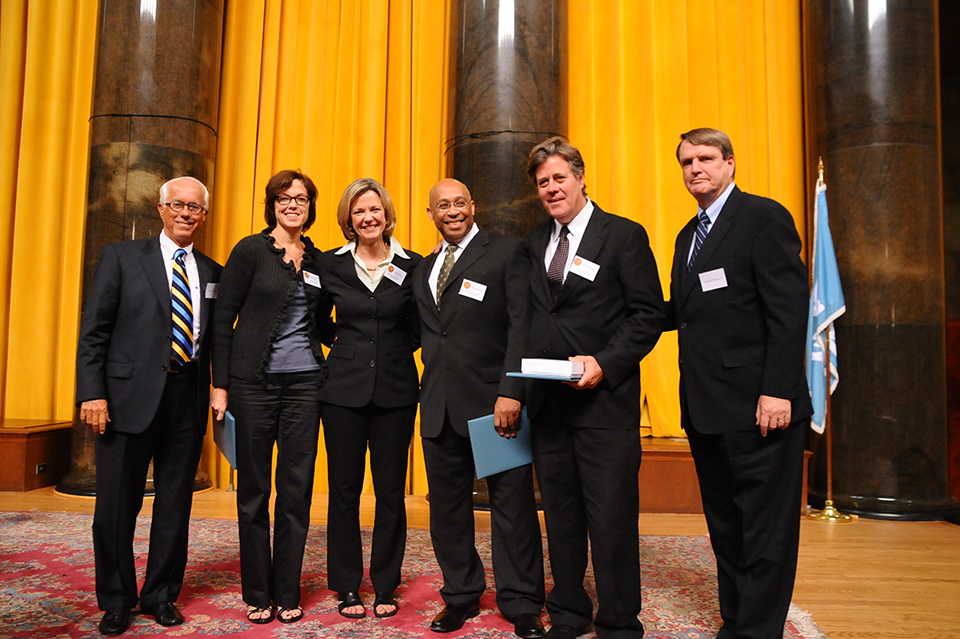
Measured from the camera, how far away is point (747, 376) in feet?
6.61

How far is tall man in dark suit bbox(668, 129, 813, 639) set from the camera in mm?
1963

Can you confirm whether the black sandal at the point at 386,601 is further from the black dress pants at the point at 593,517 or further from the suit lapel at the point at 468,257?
→ the suit lapel at the point at 468,257

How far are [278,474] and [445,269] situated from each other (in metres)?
0.93

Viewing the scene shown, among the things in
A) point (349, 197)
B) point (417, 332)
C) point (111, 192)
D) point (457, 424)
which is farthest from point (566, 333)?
point (111, 192)

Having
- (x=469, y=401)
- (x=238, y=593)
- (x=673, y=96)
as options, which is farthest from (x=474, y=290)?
(x=673, y=96)

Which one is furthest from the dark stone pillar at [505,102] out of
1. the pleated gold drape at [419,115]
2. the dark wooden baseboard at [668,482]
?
the dark wooden baseboard at [668,482]

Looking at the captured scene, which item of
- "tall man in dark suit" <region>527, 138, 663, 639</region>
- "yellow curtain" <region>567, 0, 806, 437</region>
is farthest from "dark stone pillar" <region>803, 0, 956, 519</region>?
"tall man in dark suit" <region>527, 138, 663, 639</region>

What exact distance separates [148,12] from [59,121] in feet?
5.08

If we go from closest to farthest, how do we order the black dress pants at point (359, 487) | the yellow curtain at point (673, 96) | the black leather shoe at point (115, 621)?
the black leather shoe at point (115, 621) → the black dress pants at point (359, 487) → the yellow curtain at point (673, 96)

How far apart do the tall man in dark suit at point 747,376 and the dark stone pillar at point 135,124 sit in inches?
144

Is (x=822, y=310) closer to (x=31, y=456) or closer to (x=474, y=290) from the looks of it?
(x=474, y=290)

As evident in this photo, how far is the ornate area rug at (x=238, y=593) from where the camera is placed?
2299 mm

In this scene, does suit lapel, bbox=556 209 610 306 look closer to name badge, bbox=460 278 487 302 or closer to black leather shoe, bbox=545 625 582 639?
name badge, bbox=460 278 487 302

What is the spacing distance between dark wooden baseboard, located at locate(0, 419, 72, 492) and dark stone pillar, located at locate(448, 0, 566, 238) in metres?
3.33
